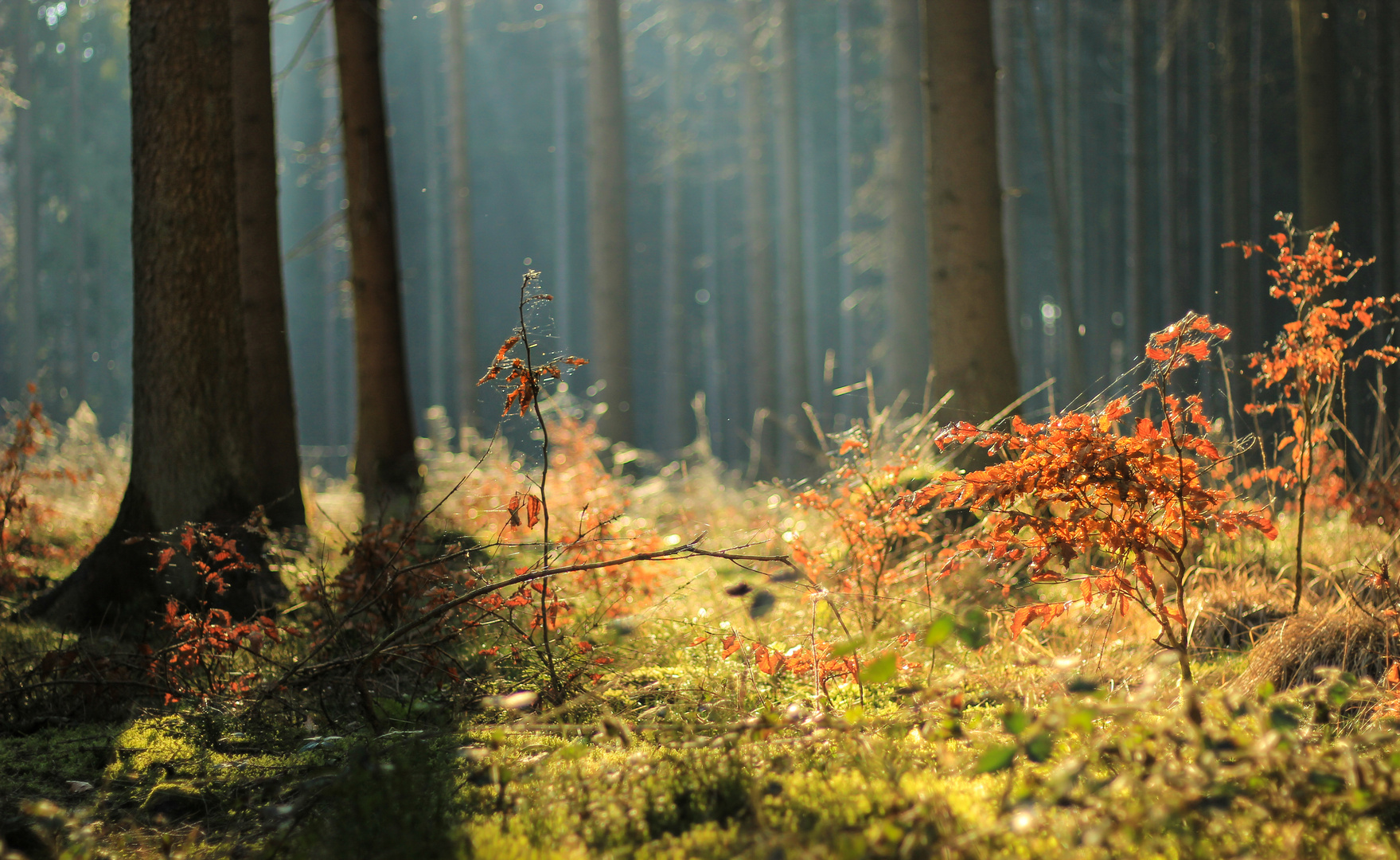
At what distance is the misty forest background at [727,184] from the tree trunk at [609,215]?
1.84ft

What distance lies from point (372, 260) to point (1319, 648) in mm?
6823

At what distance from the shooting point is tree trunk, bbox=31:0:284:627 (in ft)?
14.3

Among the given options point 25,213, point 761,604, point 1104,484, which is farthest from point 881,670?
point 25,213

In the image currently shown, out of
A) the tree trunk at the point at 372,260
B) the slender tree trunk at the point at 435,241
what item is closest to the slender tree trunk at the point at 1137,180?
the tree trunk at the point at 372,260

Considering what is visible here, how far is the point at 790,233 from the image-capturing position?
53.9 feet

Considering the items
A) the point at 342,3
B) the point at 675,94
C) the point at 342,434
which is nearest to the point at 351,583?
the point at 342,3

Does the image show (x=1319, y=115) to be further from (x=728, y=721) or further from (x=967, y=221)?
(x=728, y=721)

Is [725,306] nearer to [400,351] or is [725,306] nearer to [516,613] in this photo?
[400,351]

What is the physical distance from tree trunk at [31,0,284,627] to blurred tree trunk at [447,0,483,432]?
28.6ft

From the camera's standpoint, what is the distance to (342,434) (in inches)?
1307

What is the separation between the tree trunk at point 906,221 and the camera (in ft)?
42.3

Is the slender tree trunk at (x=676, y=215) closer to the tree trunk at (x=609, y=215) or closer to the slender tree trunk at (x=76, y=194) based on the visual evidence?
the tree trunk at (x=609, y=215)

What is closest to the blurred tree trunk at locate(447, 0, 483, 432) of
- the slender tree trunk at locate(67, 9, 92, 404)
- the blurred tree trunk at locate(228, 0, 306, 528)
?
the blurred tree trunk at locate(228, 0, 306, 528)

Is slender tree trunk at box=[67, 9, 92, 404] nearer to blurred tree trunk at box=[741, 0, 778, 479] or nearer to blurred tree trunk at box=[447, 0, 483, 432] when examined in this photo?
blurred tree trunk at box=[447, 0, 483, 432]
